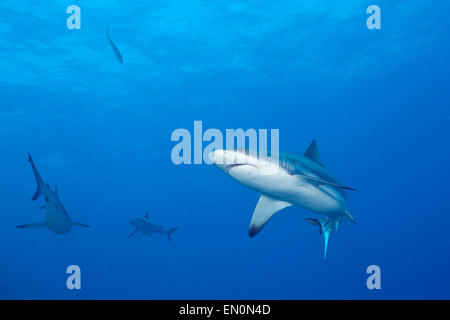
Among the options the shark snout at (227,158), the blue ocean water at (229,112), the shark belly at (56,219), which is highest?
the blue ocean water at (229,112)

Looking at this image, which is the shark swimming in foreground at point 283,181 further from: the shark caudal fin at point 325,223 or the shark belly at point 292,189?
the shark caudal fin at point 325,223

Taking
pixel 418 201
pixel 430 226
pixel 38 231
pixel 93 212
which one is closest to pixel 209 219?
pixel 93 212

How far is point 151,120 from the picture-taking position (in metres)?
36.0

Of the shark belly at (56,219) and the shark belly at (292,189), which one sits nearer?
the shark belly at (292,189)

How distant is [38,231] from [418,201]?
84336 millimetres

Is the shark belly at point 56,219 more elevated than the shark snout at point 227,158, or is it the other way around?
the shark snout at point 227,158

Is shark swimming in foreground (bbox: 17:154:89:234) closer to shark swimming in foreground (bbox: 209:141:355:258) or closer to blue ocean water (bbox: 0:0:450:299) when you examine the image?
shark swimming in foreground (bbox: 209:141:355:258)

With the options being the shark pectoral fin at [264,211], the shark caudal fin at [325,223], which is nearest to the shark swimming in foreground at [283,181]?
the shark pectoral fin at [264,211]

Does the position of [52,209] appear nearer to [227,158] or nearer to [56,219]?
[56,219]

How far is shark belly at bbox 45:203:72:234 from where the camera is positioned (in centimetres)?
779

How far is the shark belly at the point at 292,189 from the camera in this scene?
15.1ft

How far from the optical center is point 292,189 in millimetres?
5312
